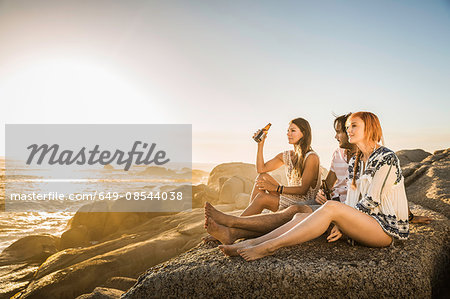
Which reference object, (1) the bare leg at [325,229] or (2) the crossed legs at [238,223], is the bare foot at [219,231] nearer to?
(2) the crossed legs at [238,223]

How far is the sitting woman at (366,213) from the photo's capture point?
3.02 metres

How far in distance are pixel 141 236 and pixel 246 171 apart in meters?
12.2

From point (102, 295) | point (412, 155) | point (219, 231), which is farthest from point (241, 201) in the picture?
point (219, 231)

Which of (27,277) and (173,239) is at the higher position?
(173,239)

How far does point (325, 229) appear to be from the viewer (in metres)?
3.06

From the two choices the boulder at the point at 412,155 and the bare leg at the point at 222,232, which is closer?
the bare leg at the point at 222,232

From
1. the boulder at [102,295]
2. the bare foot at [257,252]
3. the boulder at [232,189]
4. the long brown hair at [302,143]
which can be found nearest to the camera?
the bare foot at [257,252]

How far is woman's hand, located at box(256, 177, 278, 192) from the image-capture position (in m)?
4.84

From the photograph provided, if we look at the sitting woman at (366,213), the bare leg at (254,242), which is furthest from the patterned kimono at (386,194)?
the bare leg at (254,242)

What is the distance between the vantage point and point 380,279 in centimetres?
286

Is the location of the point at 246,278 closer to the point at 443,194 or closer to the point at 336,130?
the point at 336,130

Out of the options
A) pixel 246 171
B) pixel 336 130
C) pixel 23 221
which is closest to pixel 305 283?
pixel 336 130

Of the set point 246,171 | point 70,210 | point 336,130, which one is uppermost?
point 336,130

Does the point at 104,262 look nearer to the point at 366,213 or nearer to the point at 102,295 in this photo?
the point at 102,295
